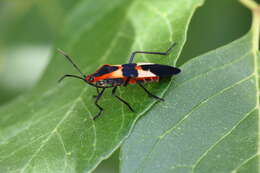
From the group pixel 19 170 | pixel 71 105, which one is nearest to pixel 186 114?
pixel 71 105

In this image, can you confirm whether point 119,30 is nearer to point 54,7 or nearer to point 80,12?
point 80,12

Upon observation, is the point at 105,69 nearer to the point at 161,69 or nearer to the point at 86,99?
the point at 86,99

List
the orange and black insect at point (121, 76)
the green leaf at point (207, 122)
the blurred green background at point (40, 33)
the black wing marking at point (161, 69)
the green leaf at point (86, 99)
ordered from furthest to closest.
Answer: the blurred green background at point (40, 33), the orange and black insect at point (121, 76), the black wing marking at point (161, 69), the green leaf at point (86, 99), the green leaf at point (207, 122)

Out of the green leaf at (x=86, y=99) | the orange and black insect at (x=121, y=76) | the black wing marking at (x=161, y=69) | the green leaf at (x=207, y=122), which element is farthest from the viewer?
the orange and black insect at (x=121, y=76)

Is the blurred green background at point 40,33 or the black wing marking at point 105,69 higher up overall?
the black wing marking at point 105,69

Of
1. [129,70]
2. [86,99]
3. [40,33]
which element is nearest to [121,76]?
[129,70]

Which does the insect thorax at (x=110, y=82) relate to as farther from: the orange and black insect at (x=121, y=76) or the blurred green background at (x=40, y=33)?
the blurred green background at (x=40, y=33)

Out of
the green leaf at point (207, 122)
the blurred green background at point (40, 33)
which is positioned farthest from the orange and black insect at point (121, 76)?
the blurred green background at point (40, 33)

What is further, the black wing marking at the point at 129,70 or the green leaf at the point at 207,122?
the black wing marking at the point at 129,70

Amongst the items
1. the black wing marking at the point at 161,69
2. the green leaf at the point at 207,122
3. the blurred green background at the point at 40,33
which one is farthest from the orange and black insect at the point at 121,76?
the blurred green background at the point at 40,33
